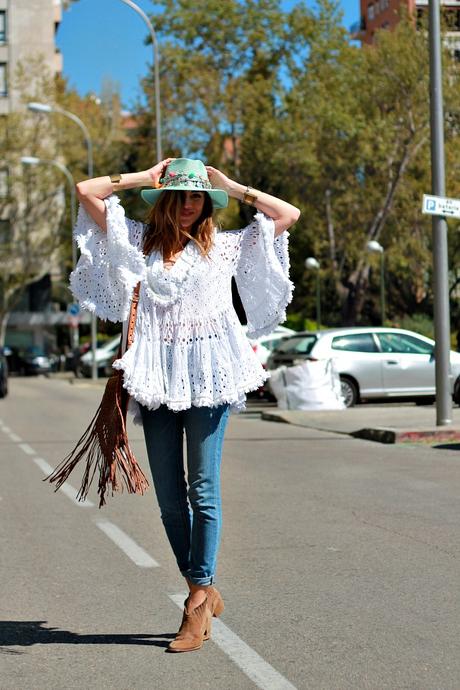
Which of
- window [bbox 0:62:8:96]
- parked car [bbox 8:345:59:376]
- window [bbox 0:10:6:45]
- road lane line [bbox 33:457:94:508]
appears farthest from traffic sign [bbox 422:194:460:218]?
window [bbox 0:10:6:45]

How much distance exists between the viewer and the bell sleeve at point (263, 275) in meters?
5.39

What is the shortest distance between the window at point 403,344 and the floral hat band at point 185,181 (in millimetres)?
17874

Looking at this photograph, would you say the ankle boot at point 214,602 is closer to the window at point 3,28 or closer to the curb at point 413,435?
the curb at point 413,435

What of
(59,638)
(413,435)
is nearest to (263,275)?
(59,638)

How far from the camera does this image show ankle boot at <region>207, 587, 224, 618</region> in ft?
17.1

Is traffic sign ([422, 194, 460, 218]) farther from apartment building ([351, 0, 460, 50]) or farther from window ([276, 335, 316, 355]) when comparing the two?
apartment building ([351, 0, 460, 50])

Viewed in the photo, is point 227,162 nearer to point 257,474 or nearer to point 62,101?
point 62,101

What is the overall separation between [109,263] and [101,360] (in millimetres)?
43111

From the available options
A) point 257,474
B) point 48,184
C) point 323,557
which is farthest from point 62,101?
point 323,557

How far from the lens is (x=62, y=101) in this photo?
68938 millimetres

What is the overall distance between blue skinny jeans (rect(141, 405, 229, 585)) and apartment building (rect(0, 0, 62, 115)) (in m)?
71.2

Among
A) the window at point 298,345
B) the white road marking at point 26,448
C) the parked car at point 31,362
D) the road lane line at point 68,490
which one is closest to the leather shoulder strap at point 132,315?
the road lane line at point 68,490

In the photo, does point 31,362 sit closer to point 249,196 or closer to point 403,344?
point 403,344

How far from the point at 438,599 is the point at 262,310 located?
165cm
